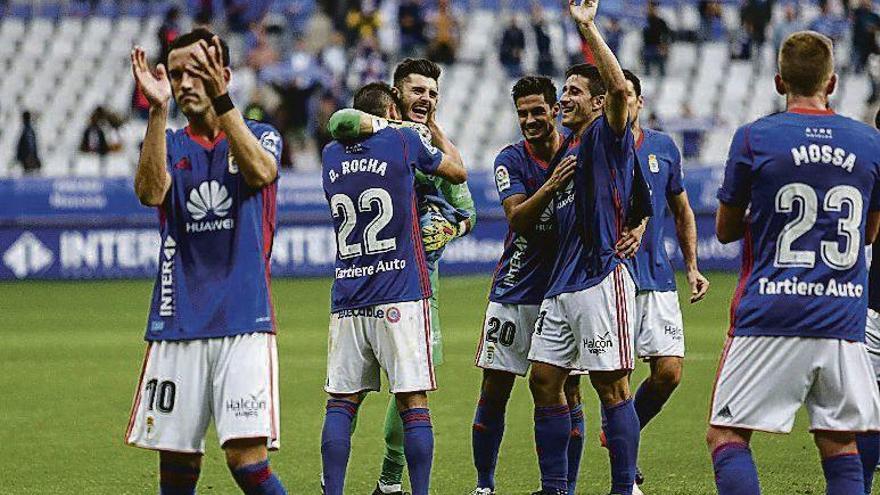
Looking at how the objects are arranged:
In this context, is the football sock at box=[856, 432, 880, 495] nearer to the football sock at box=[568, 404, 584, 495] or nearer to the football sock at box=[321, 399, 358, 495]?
the football sock at box=[568, 404, 584, 495]

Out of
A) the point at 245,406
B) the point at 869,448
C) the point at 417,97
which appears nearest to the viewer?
the point at 245,406

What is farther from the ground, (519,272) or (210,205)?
(210,205)

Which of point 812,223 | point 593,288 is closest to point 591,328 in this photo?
point 593,288

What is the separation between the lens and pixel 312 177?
21906mm

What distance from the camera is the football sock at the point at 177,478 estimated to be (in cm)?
593

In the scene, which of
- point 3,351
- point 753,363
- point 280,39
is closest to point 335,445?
point 753,363

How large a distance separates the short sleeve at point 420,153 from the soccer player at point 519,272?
67 cm

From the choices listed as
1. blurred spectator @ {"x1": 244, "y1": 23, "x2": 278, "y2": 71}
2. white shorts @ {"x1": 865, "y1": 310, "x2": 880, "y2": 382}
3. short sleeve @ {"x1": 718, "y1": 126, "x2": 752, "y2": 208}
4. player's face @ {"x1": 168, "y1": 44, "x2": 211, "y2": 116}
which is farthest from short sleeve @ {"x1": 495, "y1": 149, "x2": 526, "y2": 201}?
blurred spectator @ {"x1": 244, "y1": 23, "x2": 278, "y2": 71}

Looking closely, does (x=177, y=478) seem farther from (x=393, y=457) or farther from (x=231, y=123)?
(x=393, y=457)

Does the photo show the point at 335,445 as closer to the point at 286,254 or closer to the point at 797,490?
the point at 797,490

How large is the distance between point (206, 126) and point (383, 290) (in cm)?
157

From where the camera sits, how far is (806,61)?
5836 mm

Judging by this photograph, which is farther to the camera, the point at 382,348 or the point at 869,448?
the point at 382,348

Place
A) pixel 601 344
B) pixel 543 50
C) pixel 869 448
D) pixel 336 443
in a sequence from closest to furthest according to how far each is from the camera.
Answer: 1. pixel 869 448
2. pixel 336 443
3. pixel 601 344
4. pixel 543 50
